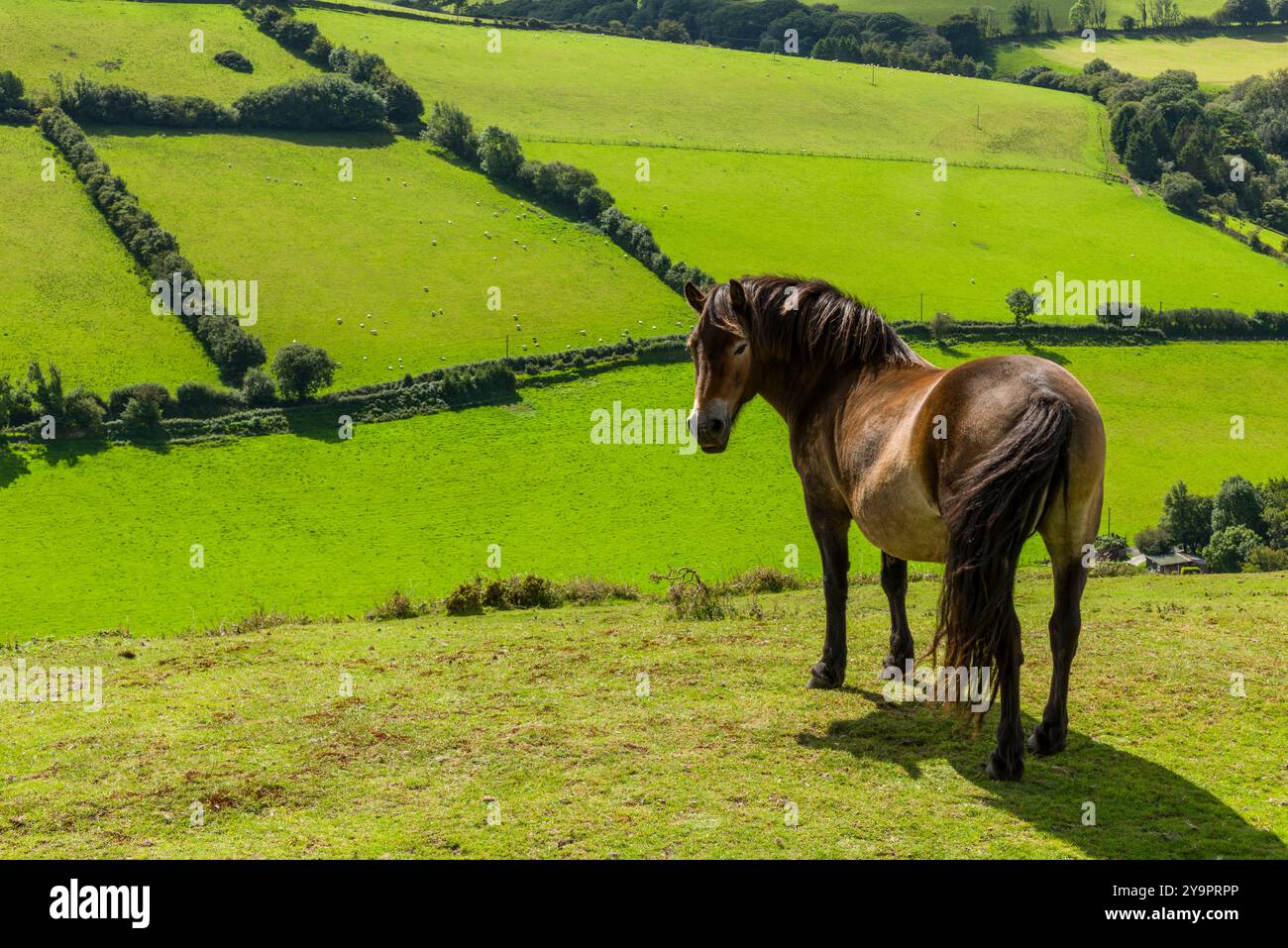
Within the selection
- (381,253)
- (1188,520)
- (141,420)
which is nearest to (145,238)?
(381,253)

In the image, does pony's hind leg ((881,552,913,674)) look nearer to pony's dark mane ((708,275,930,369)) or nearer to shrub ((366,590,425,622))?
pony's dark mane ((708,275,930,369))

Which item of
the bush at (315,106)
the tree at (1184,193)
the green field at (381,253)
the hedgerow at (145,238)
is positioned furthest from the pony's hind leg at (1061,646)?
the tree at (1184,193)

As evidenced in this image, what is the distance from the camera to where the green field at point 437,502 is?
57.7 m

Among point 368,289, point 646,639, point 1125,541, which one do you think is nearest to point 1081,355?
point 1125,541

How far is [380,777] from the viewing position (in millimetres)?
12375

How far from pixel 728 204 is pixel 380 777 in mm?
102903

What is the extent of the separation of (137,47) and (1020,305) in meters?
86.7

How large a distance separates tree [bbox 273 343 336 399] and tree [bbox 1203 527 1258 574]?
5306 centimetres

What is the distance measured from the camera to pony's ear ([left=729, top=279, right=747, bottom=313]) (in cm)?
1320

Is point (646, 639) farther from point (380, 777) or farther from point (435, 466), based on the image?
point (435, 466)

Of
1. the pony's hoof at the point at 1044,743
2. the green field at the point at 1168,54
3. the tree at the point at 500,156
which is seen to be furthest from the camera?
the green field at the point at 1168,54

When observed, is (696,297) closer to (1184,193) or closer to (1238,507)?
(1238,507)

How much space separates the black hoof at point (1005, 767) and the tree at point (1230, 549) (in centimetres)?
5461

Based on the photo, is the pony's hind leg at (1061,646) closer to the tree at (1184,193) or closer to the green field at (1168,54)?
the tree at (1184,193)
